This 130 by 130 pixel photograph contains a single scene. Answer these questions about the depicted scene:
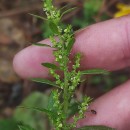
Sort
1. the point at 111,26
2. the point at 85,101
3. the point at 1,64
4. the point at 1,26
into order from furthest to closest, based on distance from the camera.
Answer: the point at 1,26 < the point at 1,64 < the point at 111,26 < the point at 85,101

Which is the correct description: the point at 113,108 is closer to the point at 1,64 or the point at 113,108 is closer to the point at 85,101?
the point at 85,101

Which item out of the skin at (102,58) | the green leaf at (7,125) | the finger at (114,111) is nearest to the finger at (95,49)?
the skin at (102,58)

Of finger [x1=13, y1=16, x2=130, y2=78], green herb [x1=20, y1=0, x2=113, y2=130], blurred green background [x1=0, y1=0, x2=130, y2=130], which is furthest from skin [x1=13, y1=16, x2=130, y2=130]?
blurred green background [x1=0, y1=0, x2=130, y2=130]

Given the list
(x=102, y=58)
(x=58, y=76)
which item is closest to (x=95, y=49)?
(x=102, y=58)

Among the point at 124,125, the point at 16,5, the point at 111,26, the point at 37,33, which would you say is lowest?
the point at 124,125

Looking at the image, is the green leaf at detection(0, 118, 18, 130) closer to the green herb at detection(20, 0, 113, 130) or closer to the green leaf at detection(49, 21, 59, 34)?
the green herb at detection(20, 0, 113, 130)

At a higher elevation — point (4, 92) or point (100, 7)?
point (100, 7)

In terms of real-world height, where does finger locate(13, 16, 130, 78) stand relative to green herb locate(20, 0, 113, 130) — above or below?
above

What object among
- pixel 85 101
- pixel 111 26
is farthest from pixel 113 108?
pixel 85 101
